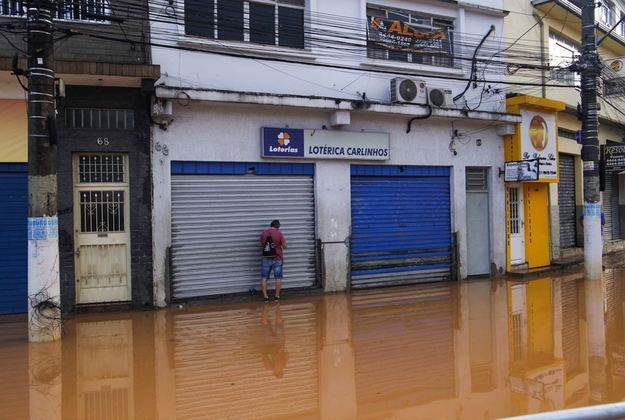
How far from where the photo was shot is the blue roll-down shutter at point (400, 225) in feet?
41.6

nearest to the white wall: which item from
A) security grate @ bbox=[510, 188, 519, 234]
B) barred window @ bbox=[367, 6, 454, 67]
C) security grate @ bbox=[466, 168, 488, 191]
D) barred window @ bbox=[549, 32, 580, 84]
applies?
barred window @ bbox=[367, 6, 454, 67]

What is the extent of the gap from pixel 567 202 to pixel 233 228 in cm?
1151

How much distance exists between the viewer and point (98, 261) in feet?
33.5

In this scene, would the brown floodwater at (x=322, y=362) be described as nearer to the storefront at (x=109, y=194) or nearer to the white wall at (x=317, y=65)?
the storefront at (x=109, y=194)

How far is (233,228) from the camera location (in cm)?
1121

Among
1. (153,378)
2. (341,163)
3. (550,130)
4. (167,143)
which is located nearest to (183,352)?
(153,378)

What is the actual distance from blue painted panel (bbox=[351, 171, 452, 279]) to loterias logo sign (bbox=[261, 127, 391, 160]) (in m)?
0.43

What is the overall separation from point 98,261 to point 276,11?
6187mm

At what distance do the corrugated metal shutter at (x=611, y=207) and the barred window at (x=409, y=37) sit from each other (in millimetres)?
10297

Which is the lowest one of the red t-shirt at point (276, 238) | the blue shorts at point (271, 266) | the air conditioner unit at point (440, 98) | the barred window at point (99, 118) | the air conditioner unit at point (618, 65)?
the blue shorts at point (271, 266)

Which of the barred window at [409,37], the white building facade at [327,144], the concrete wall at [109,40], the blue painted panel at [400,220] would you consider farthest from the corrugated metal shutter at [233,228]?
the barred window at [409,37]

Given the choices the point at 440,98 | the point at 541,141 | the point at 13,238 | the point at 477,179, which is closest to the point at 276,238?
the point at 13,238

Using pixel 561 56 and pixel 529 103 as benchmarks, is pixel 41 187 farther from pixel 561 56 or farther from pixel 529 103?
pixel 561 56

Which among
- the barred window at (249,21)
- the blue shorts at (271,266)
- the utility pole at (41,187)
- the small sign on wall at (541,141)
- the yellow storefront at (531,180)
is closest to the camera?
the utility pole at (41,187)
